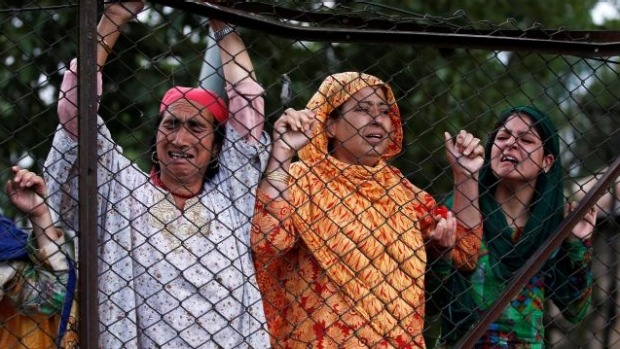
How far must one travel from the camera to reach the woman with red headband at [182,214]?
10.9 ft

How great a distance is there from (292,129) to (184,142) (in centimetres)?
33

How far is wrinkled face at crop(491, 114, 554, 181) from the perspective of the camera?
3896mm

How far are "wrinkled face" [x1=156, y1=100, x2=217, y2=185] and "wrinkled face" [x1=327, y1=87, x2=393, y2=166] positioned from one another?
1.35 ft

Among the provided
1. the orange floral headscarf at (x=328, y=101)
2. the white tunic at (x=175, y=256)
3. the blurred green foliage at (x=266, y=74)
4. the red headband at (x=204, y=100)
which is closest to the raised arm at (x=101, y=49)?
the white tunic at (x=175, y=256)

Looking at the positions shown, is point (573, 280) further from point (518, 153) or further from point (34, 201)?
point (34, 201)

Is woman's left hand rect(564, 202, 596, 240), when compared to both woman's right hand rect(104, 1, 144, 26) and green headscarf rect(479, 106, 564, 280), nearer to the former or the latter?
green headscarf rect(479, 106, 564, 280)

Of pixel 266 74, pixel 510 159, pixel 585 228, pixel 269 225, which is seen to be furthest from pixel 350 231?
pixel 266 74

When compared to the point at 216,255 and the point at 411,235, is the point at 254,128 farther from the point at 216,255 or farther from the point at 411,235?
the point at 411,235

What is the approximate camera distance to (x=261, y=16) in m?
3.36

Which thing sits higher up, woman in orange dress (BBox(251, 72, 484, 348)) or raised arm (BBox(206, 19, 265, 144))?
raised arm (BBox(206, 19, 265, 144))

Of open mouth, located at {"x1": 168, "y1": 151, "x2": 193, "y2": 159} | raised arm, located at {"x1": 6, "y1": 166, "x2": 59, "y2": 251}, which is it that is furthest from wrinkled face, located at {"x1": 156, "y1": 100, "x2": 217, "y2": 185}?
raised arm, located at {"x1": 6, "y1": 166, "x2": 59, "y2": 251}

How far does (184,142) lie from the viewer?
11.8ft

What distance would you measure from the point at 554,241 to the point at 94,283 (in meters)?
1.28

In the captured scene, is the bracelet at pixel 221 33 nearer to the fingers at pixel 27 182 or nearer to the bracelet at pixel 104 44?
the bracelet at pixel 104 44
